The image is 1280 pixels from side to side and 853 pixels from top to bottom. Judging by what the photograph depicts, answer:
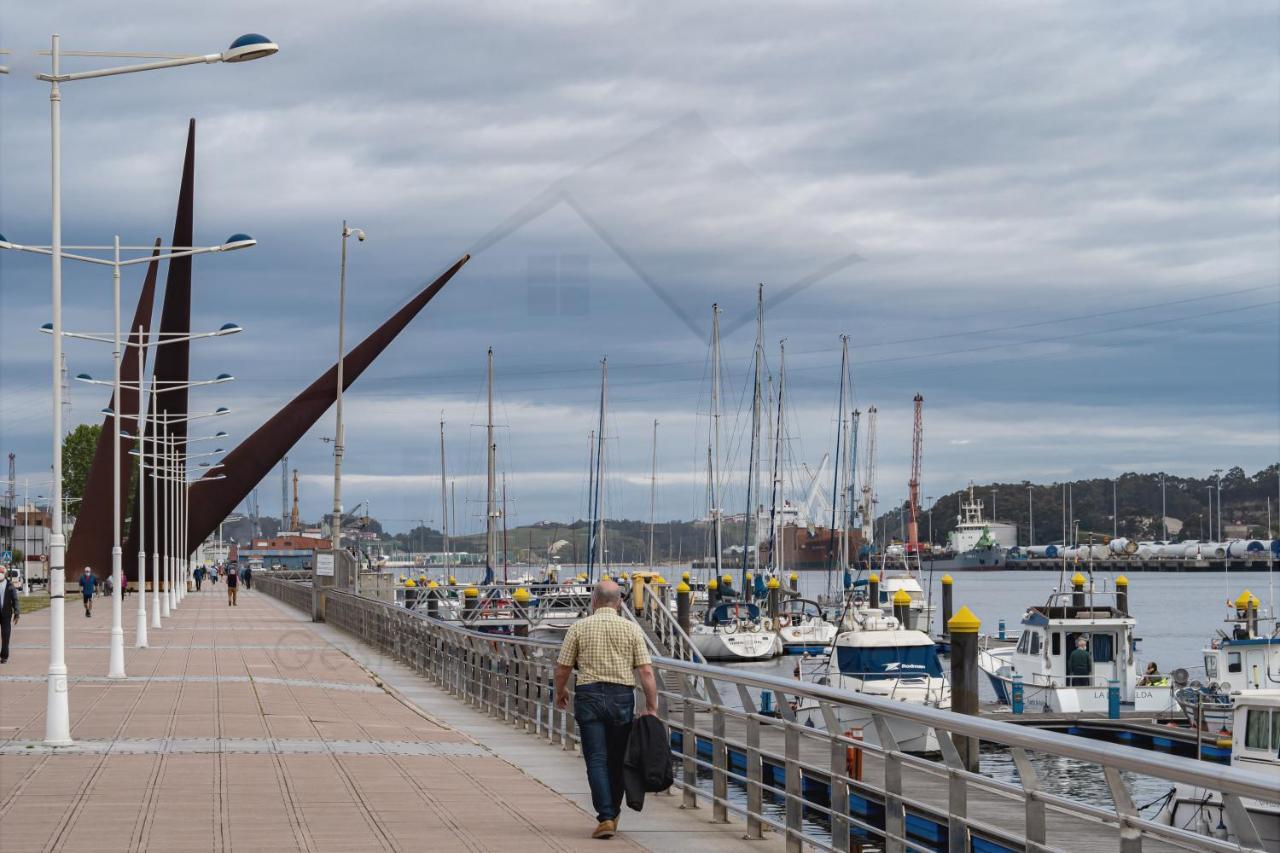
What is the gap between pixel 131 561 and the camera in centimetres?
10169

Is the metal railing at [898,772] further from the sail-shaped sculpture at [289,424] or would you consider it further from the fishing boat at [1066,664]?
the sail-shaped sculpture at [289,424]

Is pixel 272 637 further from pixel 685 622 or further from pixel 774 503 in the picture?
pixel 774 503

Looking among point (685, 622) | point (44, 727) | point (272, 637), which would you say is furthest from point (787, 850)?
point (685, 622)

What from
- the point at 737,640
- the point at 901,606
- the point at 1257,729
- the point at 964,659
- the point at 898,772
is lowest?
the point at 737,640

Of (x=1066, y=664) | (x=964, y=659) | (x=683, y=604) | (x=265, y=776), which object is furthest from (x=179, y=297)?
(x=265, y=776)

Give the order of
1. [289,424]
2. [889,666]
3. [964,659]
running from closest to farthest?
[964,659] < [889,666] < [289,424]

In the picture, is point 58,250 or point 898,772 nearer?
point 898,772

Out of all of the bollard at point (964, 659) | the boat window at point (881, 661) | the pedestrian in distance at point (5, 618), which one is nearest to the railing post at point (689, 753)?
the bollard at point (964, 659)

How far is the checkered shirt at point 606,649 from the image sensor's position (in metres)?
12.3

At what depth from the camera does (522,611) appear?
50.8m

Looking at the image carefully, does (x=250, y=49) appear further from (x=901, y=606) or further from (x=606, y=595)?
(x=901, y=606)

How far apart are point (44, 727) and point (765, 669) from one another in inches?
2283

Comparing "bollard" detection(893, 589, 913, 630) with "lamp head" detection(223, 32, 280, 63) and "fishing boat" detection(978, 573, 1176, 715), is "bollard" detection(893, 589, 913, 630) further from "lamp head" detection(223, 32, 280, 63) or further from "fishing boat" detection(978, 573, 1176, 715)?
"lamp head" detection(223, 32, 280, 63)

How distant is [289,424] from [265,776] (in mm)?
77066
